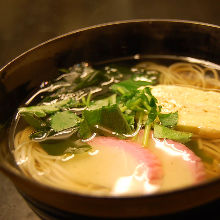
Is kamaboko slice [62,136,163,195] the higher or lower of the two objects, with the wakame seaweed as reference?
lower

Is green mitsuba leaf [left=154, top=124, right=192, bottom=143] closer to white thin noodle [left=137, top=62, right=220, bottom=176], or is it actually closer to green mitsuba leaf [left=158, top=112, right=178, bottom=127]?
green mitsuba leaf [left=158, top=112, right=178, bottom=127]

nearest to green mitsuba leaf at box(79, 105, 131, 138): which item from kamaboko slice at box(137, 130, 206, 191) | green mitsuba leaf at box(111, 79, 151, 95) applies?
kamaboko slice at box(137, 130, 206, 191)

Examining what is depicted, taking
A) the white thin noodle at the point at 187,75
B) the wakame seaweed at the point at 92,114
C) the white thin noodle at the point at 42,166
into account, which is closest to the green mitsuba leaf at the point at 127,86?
the wakame seaweed at the point at 92,114

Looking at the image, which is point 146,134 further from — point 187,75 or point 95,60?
point 95,60

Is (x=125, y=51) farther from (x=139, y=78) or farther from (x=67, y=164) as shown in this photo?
(x=67, y=164)

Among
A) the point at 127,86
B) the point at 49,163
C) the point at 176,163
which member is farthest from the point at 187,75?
the point at 49,163

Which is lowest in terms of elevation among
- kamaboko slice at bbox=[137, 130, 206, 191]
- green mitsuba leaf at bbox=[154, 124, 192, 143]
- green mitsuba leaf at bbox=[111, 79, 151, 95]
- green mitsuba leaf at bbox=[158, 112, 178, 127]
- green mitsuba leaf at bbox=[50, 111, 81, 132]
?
kamaboko slice at bbox=[137, 130, 206, 191]

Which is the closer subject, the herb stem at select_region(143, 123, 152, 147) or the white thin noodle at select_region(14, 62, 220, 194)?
the white thin noodle at select_region(14, 62, 220, 194)

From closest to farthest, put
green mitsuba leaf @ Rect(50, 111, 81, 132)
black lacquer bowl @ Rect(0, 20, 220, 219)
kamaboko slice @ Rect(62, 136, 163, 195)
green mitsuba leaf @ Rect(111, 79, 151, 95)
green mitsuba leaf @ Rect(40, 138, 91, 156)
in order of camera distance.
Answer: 1. black lacquer bowl @ Rect(0, 20, 220, 219)
2. kamaboko slice @ Rect(62, 136, 163, 195)
3. green mitsuba leaf @ Rect(40, 138, 91, 156)
4. green mitsuba leaf @ Rect(50, 111, 81, 132)
5. green mitsuba leaf @ Rect(111, 79, 151, 95)
